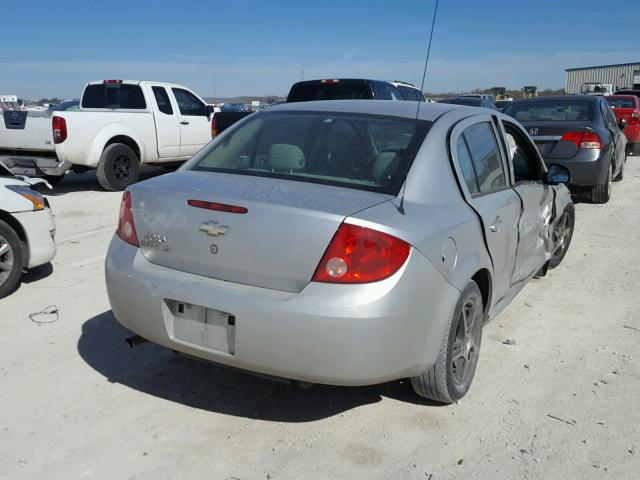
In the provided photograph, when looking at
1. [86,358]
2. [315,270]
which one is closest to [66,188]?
[86,358]

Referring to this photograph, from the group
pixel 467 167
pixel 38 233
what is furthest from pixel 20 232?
pixel 467 167

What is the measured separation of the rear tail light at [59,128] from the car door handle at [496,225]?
836 centimetres

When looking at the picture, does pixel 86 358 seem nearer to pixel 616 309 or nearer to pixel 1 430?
pixel 1 430

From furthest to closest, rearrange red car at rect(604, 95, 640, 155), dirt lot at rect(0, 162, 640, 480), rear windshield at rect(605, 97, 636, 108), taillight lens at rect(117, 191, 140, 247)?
rear windshield at rect(605, 97, 636, 108) < red car at rect(604, 95, 640, 155) < taillight lens at rect(117, 191, 140, 247) < dirt lot at rect(0, 162, 640, 480)

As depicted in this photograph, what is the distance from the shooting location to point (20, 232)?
5.12m

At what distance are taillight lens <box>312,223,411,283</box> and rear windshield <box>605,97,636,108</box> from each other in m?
17.6

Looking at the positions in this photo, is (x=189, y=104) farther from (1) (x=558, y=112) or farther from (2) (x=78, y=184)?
(1) (x=558, y=112)

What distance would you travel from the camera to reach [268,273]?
2871 millimetres

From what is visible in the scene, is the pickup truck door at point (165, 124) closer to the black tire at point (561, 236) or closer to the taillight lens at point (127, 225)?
the black tire at point (561, 236)

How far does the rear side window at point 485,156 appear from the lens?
3.74 meters

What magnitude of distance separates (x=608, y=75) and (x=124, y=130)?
57.7 metres

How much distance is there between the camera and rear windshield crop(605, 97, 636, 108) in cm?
1791

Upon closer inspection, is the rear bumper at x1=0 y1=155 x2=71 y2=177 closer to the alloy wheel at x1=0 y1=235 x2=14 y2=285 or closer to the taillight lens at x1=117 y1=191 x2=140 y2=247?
the alloy wheel at x1=0 y1=235 x2=14 y2=285

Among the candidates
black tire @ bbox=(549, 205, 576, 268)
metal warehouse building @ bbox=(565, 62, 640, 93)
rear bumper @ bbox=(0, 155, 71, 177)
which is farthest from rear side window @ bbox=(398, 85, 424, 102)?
metal warehouse building @ bbox=(565, 62, 640, 93)
